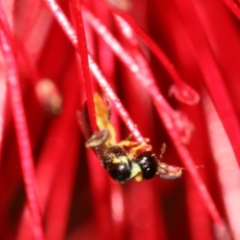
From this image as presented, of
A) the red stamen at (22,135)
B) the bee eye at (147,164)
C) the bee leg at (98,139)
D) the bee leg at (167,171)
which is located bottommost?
the bee leg at (167,171)

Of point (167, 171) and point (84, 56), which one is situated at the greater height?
point (84, 56)

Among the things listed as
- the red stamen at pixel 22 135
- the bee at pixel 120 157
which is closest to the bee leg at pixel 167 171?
the bee at pixel 120 157

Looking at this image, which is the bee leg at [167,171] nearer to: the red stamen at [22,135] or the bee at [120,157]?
the bee at [120,157]

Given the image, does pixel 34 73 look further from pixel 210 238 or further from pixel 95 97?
pixel 210 238

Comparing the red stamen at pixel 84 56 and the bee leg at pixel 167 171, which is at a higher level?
the red stamen at pixel 84 56

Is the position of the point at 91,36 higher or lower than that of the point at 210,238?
higher

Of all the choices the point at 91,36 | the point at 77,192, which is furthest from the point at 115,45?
the point at 77,192
